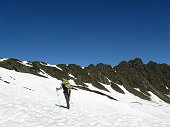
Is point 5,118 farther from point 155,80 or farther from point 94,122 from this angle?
point 155,80

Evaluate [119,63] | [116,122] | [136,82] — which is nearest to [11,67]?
[116,122]

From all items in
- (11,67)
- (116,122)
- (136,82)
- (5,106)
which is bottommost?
(116,122)

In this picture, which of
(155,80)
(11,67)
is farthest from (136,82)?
(11,67)

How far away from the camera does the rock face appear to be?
96475 mm

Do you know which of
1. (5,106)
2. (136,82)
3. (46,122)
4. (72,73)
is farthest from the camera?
(136,82)

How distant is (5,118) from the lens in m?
17.8

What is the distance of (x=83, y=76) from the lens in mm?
119312

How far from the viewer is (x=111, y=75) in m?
143

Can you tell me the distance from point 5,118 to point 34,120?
186 centimetres

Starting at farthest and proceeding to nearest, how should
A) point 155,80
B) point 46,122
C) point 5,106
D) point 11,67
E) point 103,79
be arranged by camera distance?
1. point 155,80
2. point 103,79
3. point 11,67
4. point 5,106
5. point 46,122

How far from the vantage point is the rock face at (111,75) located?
96.5 m

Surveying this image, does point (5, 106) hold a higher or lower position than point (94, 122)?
higher

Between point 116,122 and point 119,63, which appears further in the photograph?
point 119,63

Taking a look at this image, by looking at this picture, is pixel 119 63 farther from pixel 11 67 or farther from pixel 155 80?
pixel 11 67
